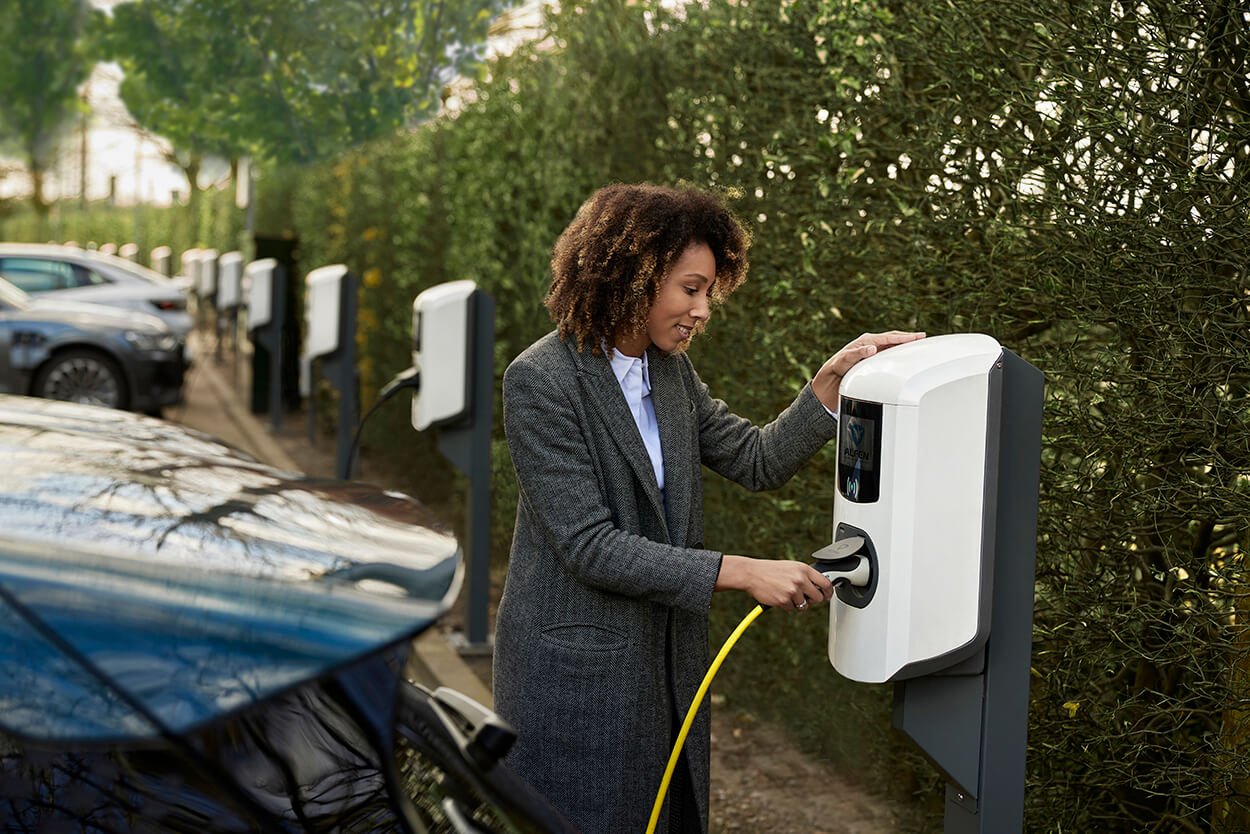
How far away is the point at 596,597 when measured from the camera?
2.60 meters

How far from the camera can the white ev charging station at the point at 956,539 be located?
216cm

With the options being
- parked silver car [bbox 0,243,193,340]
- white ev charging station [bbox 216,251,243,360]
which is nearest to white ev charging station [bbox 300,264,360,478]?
white ev charging station [bbox 216,251,243,360]

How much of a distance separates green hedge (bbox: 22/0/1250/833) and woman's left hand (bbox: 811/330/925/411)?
23.6 inches

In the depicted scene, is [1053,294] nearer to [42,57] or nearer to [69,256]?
[42,57]

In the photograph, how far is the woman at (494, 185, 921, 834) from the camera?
255 centimetres

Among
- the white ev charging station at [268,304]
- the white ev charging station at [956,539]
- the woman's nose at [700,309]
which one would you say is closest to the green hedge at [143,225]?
the white ev charging station at [268,304]

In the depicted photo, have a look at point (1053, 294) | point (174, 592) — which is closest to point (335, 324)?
point (1053, 294)

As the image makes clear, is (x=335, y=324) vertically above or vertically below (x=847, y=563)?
above

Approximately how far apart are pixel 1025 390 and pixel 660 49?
3.42 meters

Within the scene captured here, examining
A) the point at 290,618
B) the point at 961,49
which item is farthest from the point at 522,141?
the point at 290,618

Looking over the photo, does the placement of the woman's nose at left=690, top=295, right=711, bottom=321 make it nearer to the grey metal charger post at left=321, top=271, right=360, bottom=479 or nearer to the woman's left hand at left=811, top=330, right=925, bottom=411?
the woman's left hand at left=811, top=330, right=925, bottom=411

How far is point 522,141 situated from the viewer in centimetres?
689

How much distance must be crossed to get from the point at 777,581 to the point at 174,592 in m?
1.02

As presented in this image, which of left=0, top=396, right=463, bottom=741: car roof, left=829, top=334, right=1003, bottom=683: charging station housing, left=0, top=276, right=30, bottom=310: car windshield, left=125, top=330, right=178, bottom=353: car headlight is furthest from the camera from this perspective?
left=125, top=330, right=178, bottom=353: car headlight
